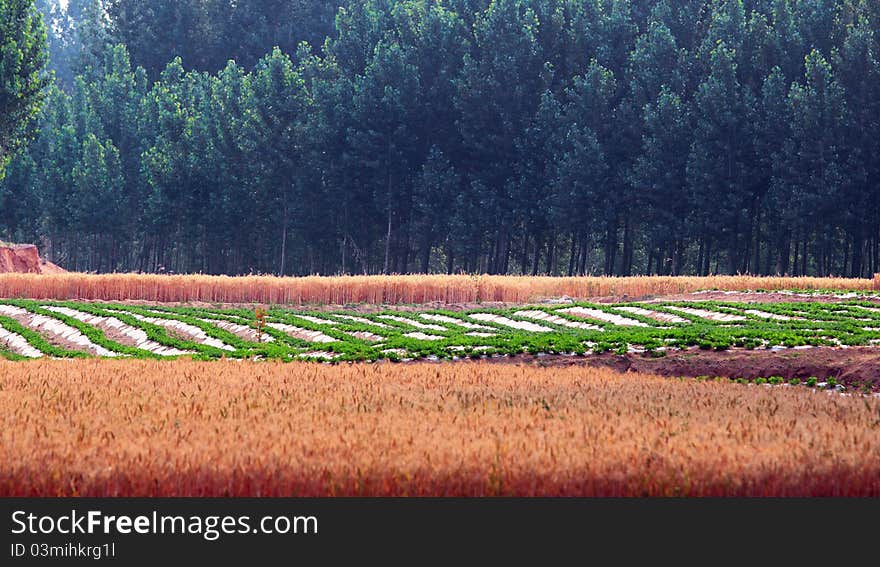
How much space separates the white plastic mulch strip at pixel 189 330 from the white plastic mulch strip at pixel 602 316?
10.2m

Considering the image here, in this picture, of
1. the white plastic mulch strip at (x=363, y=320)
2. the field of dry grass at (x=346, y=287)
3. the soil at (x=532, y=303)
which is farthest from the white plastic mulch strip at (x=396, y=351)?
the field of dry grass at (x=346, y=287)

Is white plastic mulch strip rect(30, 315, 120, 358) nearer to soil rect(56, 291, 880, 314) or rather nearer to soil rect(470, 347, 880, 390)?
soil rect(56, 291, 880, 314)

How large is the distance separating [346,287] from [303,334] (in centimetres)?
1144

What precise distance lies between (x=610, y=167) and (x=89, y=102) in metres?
46.9

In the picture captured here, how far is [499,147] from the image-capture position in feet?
233

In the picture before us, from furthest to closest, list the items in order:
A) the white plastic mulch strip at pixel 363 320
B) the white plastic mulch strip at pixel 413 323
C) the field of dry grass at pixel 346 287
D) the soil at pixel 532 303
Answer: the field of dry grass at pixel 346 287
the soil at pixel 532 303
the white plastic mulch strip at pixel 363 320
the white plastic mulch strip at pixel 413 323

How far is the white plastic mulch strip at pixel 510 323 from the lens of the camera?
3109 centimetres

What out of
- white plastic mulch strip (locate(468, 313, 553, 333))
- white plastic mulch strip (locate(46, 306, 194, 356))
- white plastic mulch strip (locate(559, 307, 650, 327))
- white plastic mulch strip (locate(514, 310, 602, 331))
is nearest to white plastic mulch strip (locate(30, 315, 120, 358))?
white plastic mulch strip (locate(46, 306, 194, 356))

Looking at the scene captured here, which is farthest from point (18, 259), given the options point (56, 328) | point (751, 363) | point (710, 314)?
point (751, 363)

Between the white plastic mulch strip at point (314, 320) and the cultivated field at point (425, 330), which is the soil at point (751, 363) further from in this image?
the white plastic mulch strip at point (314, 320)

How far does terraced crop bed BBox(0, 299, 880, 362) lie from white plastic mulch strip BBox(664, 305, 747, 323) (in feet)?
0.12

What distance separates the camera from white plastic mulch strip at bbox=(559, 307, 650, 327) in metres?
31.6

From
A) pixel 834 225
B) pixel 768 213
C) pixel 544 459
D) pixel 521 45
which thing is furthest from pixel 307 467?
pixel 521 45

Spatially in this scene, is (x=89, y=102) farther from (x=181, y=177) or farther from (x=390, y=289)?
(x=390, y=289)
